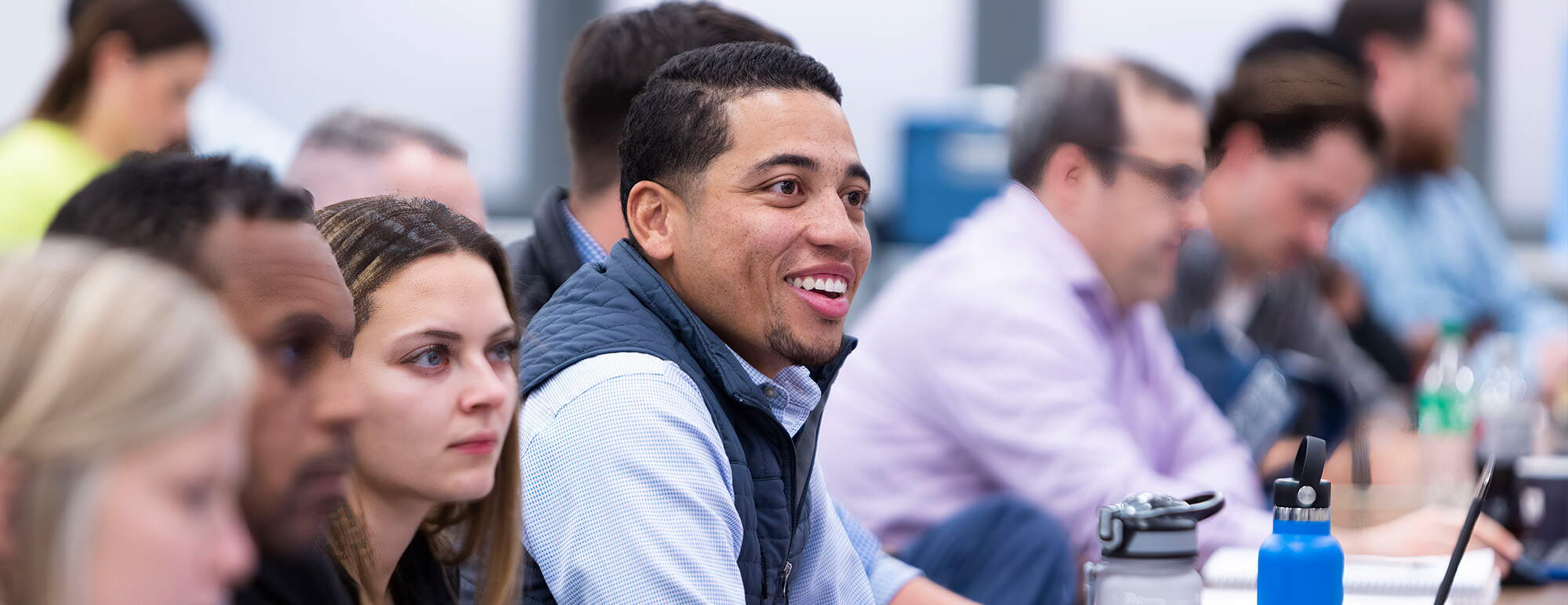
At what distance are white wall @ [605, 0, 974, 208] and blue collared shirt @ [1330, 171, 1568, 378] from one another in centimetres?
198

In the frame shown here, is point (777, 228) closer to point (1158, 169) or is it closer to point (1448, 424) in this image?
point (1158, 169)

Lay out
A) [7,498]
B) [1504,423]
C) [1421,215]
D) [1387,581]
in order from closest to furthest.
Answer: [7,498]
[1387,581]
[1504,423]
[1421,215]

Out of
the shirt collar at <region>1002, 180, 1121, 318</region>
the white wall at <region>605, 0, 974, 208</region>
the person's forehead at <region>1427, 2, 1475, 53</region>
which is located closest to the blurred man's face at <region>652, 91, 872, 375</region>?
the shirt collar at <region>1002, 180, 1121, 318</region>

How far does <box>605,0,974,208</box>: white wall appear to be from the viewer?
5375 mm

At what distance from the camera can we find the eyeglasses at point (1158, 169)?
6.25ft

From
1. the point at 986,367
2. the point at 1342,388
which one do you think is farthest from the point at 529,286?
the point at 1342,388

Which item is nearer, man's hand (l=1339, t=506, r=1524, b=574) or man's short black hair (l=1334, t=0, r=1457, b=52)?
man's hand (l=1339, t=506, r=1524, b=574)

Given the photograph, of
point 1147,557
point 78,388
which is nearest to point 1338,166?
point 1147,557

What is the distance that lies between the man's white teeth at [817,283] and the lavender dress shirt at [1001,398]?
79 cm

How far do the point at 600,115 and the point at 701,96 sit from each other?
54 centimetres

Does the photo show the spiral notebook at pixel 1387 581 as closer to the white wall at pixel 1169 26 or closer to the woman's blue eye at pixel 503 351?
the woman's blue eye at pixel 503 351

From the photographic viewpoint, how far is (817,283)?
1.24m

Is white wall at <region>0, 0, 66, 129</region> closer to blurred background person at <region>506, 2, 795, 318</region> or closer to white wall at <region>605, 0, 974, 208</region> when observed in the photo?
white wall at <region>605, 0, 974, 208</region>

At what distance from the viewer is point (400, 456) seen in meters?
1.14
